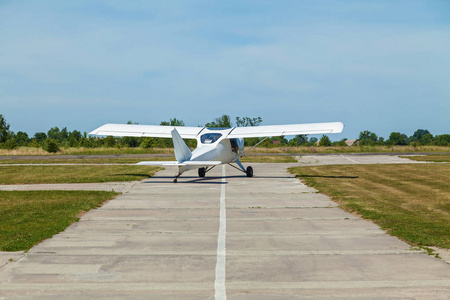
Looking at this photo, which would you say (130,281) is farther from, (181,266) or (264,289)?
(264,289)

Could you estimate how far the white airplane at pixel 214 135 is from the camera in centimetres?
2328

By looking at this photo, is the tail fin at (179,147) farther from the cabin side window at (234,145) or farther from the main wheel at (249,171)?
the cabin side window at (234,145)

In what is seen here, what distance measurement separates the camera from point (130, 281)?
6867 mm

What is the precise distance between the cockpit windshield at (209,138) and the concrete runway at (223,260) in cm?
1150

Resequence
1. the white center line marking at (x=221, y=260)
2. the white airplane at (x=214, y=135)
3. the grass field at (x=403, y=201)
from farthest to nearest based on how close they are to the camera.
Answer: the white airplane at (x=214, y=135) < the grass field at (x=403, y=201) < the white center line marking at (x=221, y=260)

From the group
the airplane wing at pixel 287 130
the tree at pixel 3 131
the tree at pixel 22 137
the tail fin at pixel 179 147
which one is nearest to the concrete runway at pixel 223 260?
the tail fin at pixel 179 147

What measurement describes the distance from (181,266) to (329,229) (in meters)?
4.50

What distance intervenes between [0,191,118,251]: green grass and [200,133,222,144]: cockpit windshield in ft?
26.4

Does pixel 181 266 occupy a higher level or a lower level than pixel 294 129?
lower

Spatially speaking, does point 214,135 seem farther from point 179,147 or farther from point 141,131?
point 141,131

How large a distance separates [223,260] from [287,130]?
19843 millimetres

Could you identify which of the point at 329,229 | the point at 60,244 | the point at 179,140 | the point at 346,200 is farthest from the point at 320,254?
the point at 179,140

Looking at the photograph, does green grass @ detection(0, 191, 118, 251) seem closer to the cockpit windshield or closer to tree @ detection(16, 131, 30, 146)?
the cockpit windshield

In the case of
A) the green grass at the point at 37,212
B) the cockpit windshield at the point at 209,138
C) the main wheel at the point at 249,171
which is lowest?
the green grass at the point at 37,212
